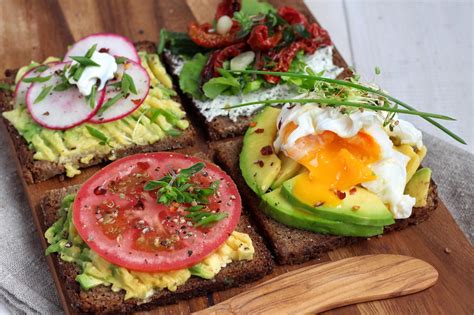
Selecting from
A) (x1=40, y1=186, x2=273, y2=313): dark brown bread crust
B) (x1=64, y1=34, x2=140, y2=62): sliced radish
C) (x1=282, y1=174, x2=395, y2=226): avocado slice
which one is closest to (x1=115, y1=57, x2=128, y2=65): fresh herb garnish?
(x1=64, y1=34, x2=140, y2=62): sliced radish

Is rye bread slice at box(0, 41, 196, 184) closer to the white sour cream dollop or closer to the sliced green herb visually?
the white sour cream dollop

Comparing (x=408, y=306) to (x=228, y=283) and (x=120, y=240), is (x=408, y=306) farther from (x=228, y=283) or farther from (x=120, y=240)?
(x=120, y=240)

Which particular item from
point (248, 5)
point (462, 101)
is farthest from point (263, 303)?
point (462, 101)

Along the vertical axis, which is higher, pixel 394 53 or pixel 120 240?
pixel 120 240

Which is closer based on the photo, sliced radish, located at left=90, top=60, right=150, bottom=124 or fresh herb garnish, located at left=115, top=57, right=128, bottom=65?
sliced radish, located at left=90, top=60, right=150, bottom=124

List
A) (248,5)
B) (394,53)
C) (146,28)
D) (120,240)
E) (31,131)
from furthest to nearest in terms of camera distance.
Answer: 1. (394,53)
2. (146,28)
3. (248,5)
4. (31,131)
5. (120,240)

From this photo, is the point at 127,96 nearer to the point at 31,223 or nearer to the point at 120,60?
the point at 120,60

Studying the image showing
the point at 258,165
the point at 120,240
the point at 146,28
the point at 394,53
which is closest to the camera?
the point at 120,240
